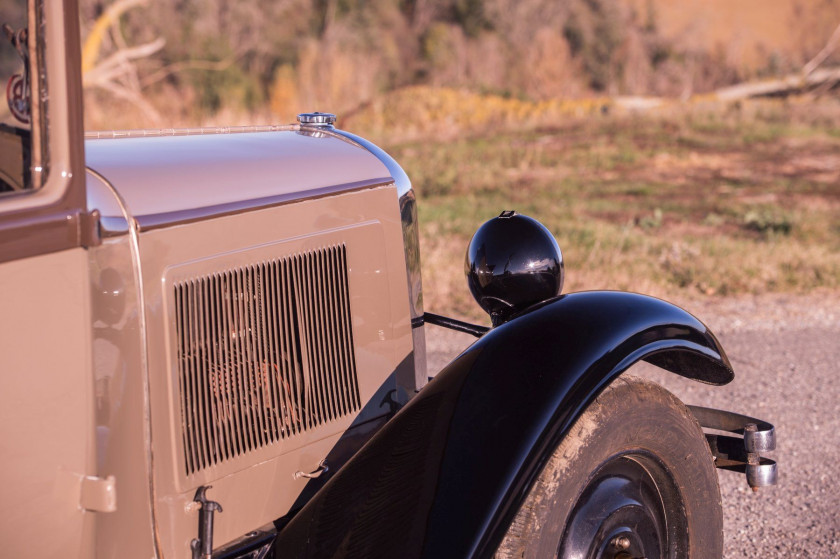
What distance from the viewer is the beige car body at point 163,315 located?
5.39 feet

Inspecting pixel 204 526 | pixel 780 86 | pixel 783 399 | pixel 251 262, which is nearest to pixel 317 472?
pixel 204 526

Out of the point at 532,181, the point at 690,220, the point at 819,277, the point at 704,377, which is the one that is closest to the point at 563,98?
the point at 532,181

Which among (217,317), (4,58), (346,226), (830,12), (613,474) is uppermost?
(830,12)

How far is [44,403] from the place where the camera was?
1679mm

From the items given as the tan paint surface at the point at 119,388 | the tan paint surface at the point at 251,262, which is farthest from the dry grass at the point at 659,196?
the tan paint surface at the point at 119,388

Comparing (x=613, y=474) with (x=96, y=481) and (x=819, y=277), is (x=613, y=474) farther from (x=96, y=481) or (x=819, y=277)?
(x=819, y=277)

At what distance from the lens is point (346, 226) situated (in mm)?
2443

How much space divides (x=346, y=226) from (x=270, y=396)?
1.69ft

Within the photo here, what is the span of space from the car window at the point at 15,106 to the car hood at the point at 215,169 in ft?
0.53

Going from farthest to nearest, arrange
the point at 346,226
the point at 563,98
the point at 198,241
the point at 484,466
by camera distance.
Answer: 1. the point at 563,98
2. the point at 346,226
3. the point at 198,241
4. the point at 484,466

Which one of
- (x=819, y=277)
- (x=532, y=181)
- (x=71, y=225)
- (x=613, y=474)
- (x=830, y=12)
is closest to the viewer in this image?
(x=71, y=225)

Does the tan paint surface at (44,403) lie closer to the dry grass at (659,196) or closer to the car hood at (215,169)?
the car hood at (215,169)

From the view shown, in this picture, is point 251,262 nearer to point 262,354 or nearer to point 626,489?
point 262,354

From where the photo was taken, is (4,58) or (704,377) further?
(704,377)
